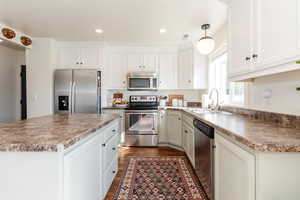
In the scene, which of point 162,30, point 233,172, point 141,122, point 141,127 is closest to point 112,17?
point 162,30

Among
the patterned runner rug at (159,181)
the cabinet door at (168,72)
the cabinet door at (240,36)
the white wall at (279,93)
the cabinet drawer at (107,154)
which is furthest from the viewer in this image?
the cabinet door at (168,72)

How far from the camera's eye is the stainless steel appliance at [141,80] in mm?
3906

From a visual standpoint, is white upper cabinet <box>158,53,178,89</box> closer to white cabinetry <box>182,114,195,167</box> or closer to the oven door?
the oven door

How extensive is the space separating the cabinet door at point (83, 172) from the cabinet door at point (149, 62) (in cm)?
278

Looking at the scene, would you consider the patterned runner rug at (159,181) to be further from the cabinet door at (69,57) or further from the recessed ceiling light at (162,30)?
the cabinet door at (69,57)

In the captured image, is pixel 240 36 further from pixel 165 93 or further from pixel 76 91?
pixel 76 91

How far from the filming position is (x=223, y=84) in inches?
126

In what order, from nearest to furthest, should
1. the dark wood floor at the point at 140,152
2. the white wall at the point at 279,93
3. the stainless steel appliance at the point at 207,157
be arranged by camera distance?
the white wall at the point at 279,93 < the stainless steel appliance at the point at 207,157 < the dark wood floor at the point at 140,152

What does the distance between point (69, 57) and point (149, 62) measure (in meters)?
1.90

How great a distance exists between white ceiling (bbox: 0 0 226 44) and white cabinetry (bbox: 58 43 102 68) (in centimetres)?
35

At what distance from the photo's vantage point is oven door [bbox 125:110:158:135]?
362 centimetres

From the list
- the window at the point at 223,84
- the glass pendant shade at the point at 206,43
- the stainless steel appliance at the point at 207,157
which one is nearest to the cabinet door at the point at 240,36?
the glass pendant shade at the point at 206,43

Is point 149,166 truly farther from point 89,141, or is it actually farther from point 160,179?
point 89,141

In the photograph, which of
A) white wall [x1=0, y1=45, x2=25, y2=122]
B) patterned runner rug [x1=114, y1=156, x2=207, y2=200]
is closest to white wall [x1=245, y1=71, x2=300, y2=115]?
patterned runner rug [x1=114, y1=156, x2=207, y2=200]
